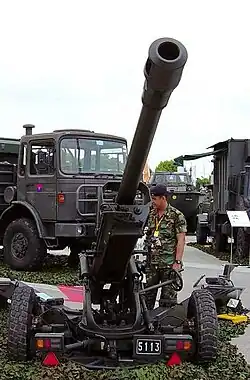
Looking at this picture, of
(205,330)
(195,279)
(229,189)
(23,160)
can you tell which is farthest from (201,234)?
(205,330)

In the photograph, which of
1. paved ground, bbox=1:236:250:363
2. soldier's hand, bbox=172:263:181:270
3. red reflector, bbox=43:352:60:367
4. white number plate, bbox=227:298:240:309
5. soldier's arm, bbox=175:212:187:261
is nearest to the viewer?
red reflector, bbox=43:352:60:367

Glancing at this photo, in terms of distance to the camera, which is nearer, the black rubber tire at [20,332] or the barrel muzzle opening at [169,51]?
the barrel muzzle opening at [169,51]

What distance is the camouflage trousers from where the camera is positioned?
6.97 meters

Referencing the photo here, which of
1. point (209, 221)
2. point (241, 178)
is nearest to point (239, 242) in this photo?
point (241, 178)

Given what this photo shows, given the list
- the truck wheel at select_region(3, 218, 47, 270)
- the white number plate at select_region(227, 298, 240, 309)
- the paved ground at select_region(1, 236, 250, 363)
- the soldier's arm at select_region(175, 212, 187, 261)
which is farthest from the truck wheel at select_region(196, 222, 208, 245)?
the soldier's arm at select_region(175, 212, 187, 261)

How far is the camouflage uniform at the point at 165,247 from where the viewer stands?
7.04m

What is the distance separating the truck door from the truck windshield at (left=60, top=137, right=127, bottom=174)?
0.22 metres

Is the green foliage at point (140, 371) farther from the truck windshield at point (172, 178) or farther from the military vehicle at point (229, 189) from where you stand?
the truck windshield at point (172, 178)

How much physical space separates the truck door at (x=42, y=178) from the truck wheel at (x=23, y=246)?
35cm

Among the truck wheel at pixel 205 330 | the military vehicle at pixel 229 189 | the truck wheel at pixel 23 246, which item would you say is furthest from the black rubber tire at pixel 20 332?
the military vehicle at pixel 229 189

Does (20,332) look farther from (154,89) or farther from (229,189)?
(229,189)

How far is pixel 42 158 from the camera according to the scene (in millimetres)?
12219

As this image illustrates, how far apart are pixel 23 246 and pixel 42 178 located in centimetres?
123

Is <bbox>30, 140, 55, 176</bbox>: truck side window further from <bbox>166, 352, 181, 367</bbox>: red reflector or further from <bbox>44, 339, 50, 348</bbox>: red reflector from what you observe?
<bbox>166, 352, 181, 367</bbox>: red reflector
